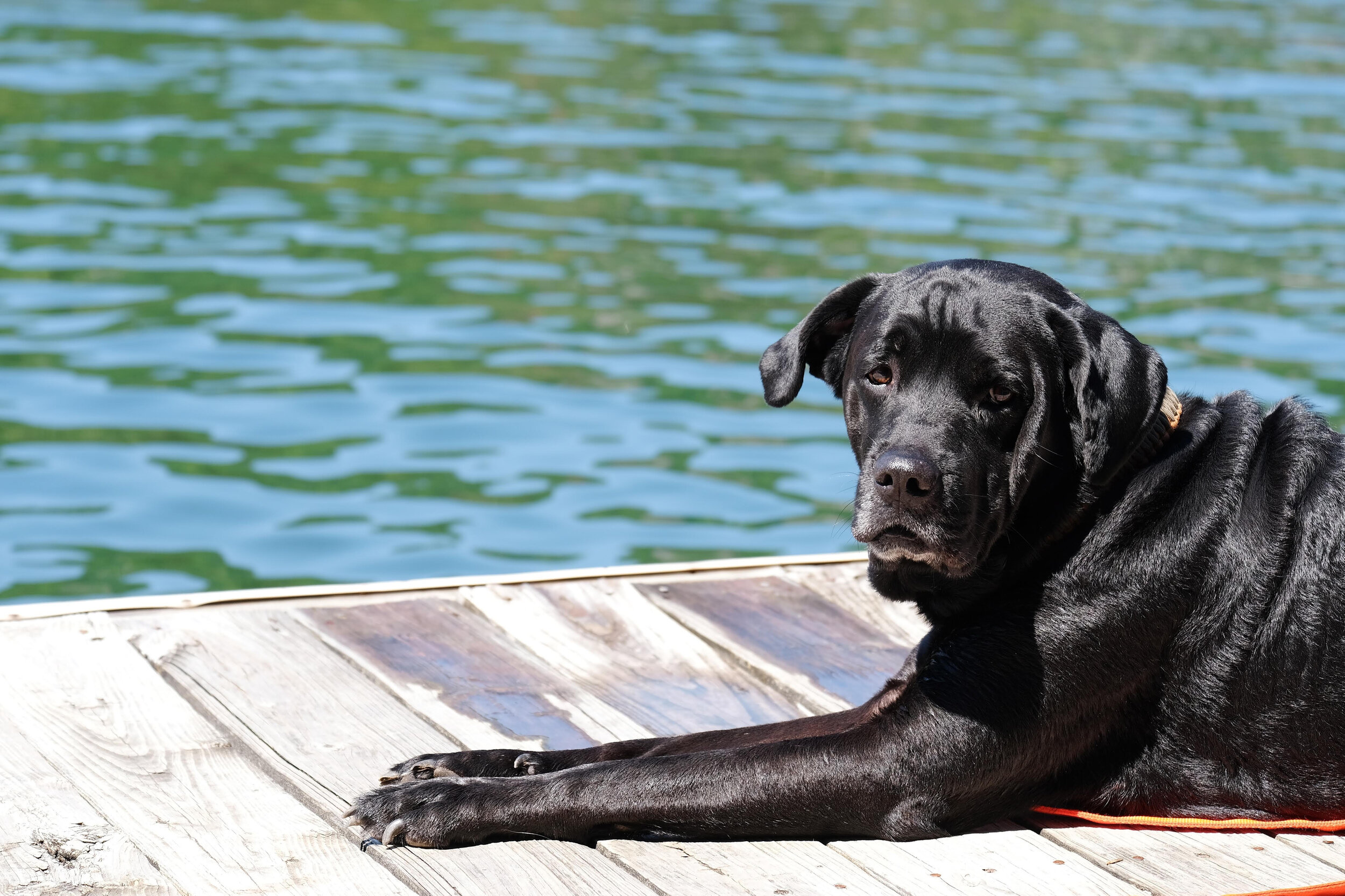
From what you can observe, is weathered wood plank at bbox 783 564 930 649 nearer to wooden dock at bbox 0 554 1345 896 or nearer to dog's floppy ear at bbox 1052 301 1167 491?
wooden dock at bbox 0 554 1345 896

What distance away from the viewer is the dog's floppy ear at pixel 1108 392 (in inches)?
138

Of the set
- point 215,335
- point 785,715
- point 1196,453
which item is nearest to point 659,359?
point 215,335

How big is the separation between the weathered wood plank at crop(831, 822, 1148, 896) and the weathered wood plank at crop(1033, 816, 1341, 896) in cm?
5

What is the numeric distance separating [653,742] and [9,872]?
4.73ft

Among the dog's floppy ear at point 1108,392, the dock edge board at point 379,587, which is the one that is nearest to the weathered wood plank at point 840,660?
the dock edge board at point 379,587

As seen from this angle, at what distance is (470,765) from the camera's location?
378 centimetres

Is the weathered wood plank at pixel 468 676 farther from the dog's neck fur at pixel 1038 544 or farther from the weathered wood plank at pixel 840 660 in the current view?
the dog's neck fur at pixel 1038 544

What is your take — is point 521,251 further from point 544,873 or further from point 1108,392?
point 544,873

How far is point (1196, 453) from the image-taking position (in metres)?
3.66

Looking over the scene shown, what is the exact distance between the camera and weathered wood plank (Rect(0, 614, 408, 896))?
130 inches

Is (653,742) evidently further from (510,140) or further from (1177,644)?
(510,140)

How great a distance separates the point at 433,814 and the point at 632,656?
134 centimetres

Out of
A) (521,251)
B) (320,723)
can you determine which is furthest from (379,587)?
(521,251)

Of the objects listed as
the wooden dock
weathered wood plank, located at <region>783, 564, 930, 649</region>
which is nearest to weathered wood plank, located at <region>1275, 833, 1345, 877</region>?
the wooden dock
